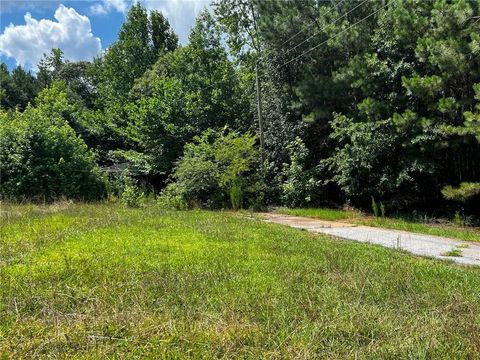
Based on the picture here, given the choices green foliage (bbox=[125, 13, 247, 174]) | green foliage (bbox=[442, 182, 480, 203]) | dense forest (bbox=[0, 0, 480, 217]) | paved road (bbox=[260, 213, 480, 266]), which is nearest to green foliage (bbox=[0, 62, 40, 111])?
dense forest (bbox=[0, 0, 480, 217])

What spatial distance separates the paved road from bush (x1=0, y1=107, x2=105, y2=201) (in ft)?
29.4

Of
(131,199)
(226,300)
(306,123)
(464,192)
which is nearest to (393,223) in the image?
(464,192)

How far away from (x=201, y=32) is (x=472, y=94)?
45.9ft

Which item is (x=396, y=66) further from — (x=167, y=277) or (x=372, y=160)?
(x=167, y=277)

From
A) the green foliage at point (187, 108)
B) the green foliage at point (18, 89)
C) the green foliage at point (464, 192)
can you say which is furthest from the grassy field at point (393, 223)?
the green foliage at point (18, 89)

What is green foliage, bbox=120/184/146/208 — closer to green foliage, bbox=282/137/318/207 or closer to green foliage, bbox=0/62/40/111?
green foliage, bbox=282/137/318/207

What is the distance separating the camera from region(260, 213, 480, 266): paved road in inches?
294

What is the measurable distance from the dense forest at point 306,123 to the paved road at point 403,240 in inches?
105

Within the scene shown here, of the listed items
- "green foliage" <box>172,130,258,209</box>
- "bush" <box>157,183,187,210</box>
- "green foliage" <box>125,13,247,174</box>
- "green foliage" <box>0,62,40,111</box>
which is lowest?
"bush" <box>157,183,187,210</box>

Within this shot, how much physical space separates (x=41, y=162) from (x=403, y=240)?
1296 centimetres

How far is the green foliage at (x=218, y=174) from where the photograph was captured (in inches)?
620

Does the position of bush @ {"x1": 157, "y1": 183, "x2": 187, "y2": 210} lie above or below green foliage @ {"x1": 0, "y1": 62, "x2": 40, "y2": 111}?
below

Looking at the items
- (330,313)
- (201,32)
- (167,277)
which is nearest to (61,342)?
(167,277)

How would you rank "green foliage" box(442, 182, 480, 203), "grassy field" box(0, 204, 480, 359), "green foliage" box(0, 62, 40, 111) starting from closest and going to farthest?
"grassy field" box(0, 204, 480, 359) → "green foliage" box(442, 182, 480, 203) → "green foliage" box(0, 62, 40, 111)
